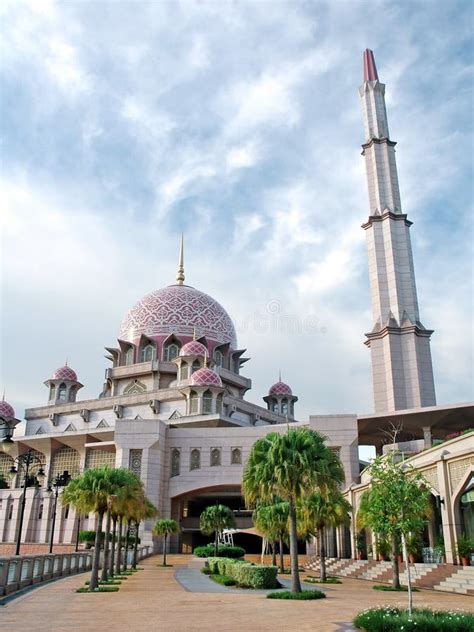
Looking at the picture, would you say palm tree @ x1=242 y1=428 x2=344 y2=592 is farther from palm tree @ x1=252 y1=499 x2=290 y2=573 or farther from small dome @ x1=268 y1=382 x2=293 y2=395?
small dome @ x1=268 y1=382 x2=293 y2=395

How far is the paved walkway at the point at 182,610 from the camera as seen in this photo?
11305 millimetres

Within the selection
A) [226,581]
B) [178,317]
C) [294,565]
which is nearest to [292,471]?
[294,565]

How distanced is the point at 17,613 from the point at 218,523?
21189 millimetres

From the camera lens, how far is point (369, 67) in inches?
2245

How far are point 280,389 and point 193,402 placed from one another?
15550 millimetres

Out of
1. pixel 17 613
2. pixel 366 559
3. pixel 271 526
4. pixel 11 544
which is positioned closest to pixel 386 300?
pixel 366 559

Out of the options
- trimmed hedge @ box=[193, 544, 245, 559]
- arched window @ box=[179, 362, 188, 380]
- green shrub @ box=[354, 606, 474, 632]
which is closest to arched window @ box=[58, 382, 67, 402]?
arched window @ box=[179, 362, 188, 380]

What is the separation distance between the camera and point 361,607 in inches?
589

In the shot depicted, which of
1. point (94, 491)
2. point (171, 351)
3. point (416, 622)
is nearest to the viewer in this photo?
point (416, 622)

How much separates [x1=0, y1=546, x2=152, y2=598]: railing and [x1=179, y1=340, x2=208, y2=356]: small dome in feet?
81.3

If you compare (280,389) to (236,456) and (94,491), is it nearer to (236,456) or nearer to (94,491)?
(236,456)

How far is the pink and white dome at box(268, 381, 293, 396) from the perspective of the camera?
6347 centimetres

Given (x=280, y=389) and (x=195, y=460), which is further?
(x=280, y=389)

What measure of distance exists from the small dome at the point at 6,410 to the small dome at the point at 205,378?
21.4m
